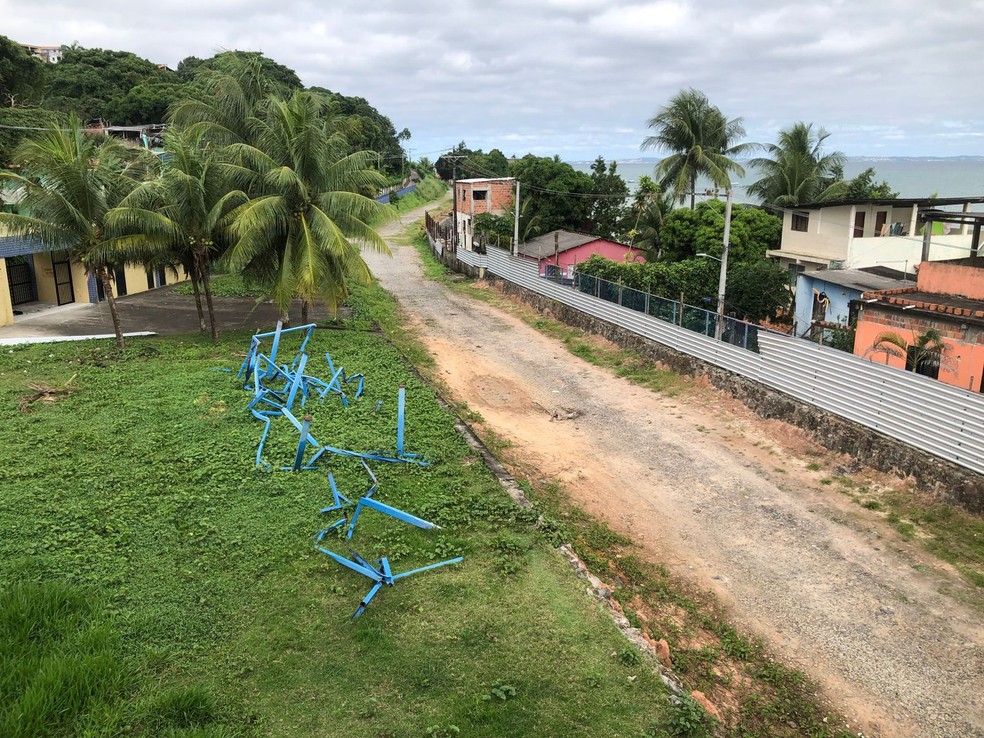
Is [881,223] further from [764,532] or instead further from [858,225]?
[764,532]

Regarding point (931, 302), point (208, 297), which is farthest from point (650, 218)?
point (208, 297)

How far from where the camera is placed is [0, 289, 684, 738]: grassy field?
685 centimetres

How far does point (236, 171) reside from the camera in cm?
2067

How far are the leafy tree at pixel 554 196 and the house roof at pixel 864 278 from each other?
23419mm

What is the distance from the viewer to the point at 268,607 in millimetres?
8477

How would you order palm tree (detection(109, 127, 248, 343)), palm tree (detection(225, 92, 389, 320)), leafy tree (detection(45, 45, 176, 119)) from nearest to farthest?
1. palm tree (detection(109, 127, 248, 343))
2. palm tree (detection(225, 92, 389, 320))
3. leafy tree (detection(45, 45, 176, 119))

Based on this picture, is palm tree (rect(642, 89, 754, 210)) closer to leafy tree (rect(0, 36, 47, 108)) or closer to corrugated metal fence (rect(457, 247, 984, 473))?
corrugated metal fence (rect(457, 247, 984, 473))

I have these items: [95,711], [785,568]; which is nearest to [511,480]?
[785,568]

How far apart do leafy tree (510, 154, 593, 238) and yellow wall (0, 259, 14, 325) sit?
28707mm

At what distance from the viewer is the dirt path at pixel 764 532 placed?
29.4 feet

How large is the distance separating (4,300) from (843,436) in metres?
24.6

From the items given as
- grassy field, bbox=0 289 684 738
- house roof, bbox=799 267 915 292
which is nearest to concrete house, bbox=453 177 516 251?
house roof, bbox=799 267 915 292

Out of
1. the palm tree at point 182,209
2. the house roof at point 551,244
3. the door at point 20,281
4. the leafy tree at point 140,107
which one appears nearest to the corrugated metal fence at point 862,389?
the palm tree at point 182,209

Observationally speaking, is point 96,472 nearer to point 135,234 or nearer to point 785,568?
point 135,234
